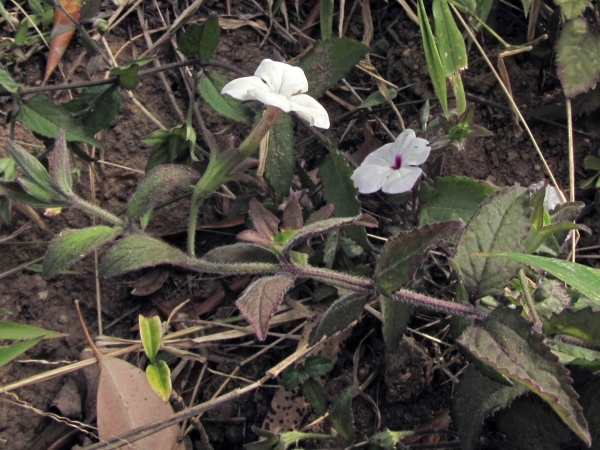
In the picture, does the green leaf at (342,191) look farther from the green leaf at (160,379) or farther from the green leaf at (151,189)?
the green leaf at (160,379)

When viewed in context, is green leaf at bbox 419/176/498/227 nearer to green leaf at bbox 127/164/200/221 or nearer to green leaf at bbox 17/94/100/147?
green leaf at bbox 127/164/200/221

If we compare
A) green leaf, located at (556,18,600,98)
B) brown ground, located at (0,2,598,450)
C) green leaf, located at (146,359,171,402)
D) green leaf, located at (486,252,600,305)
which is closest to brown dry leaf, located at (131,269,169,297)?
brown ground, located at (0,2,598,450)

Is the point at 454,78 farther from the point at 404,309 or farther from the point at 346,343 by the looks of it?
the point at 346,343

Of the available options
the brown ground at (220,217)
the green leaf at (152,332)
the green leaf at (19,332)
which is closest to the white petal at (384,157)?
the brown ground at (220,217)

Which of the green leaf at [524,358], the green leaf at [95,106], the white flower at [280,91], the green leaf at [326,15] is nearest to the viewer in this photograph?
the green leaf at [524,358]

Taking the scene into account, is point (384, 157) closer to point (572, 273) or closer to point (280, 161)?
point (280, 161)

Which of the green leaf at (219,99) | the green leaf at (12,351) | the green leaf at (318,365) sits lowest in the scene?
the green leaf at (318,365)

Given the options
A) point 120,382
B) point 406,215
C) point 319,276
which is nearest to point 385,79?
point 406,215
